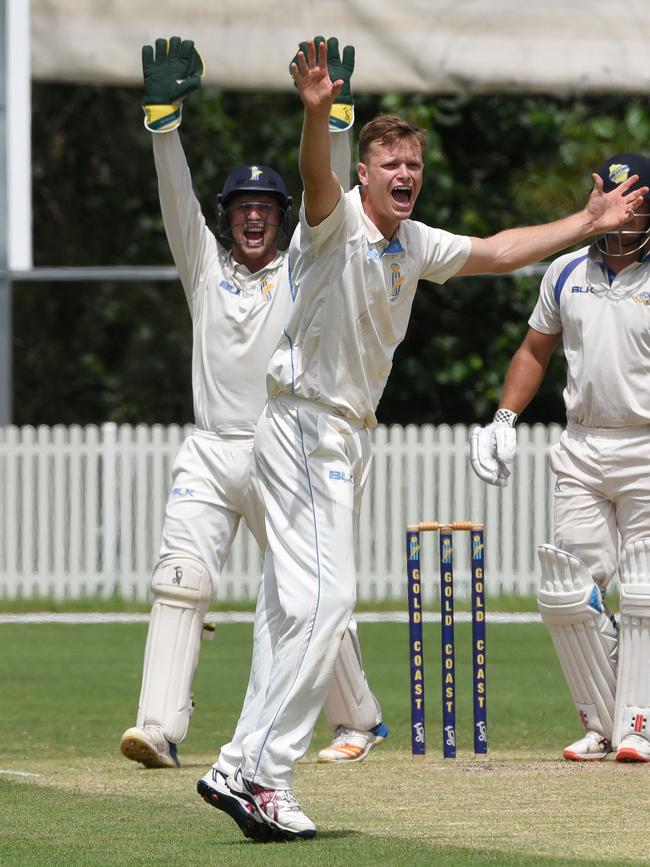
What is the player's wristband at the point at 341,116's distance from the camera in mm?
6824

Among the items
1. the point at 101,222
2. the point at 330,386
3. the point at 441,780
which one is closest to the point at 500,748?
the point at 441,780

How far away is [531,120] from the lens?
1995 centimetres

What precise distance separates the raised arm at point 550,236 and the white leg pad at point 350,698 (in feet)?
6.11

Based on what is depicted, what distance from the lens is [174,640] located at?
7.01m

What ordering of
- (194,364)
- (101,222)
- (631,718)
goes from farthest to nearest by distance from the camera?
(101,222)
(194,364)
(631,718)

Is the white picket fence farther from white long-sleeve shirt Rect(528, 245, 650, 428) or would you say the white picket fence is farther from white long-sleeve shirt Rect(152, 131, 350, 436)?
white long-sleeve shirt Rect(528, 245, 650, 428)

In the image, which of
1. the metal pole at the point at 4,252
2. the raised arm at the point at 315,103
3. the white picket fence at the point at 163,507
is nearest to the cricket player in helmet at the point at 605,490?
the raised arm at the point at 315,103

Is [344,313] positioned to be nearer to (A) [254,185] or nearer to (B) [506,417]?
(B) [506,417]

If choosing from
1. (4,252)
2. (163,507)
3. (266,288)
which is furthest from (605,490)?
(4,252)

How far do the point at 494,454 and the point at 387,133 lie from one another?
5.13ft

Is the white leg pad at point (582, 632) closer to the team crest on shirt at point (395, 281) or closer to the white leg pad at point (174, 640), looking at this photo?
the white leg pad at point (174, 640)

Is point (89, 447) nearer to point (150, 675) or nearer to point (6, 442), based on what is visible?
point (6, 442)

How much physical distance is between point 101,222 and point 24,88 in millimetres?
7539

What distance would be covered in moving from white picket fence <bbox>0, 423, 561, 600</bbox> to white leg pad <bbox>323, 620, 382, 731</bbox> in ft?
27.3
